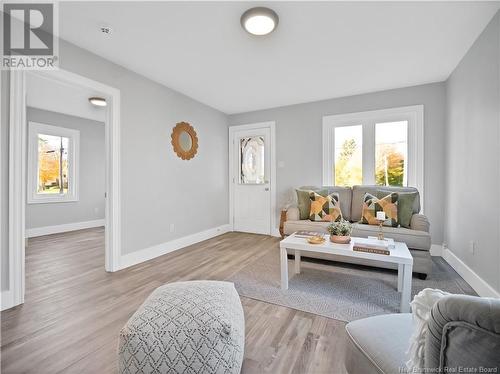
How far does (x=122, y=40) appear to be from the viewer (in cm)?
229

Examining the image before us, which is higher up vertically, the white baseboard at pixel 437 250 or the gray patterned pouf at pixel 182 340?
the gray patterned pouf at pixel 182 340

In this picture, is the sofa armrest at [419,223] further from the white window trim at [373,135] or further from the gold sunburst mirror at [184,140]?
the gold sunburst mirror at [184,140]

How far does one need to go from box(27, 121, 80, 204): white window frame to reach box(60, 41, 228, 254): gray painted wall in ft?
10.1

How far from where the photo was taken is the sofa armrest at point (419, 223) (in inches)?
106

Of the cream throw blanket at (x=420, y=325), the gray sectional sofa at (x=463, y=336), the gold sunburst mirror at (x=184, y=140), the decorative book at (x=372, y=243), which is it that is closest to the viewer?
the gray sectional sofa at (x=463, y=336)

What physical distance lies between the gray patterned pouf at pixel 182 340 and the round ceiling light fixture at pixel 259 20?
7.02 feet

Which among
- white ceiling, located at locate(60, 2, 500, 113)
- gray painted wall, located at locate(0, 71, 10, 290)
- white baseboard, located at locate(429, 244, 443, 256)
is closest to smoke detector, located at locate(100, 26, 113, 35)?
white ceiling, located at locate(60, 2, 500, 113)

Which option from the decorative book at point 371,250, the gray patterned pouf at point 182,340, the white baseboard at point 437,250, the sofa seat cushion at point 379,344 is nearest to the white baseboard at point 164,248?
the gray patterned pouf at point 182,340

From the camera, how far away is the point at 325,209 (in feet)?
10.7

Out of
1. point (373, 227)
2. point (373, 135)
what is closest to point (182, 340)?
point (373, 227)

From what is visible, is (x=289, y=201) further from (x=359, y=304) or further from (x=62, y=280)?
(x=62, y=280)

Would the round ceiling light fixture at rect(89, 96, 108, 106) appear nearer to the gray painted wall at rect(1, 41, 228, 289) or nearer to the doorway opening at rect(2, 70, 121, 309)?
the doorway opening at rect(2, 70, 121, 309)

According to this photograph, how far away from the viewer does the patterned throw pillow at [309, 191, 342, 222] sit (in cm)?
323

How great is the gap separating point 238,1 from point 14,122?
208 cm
